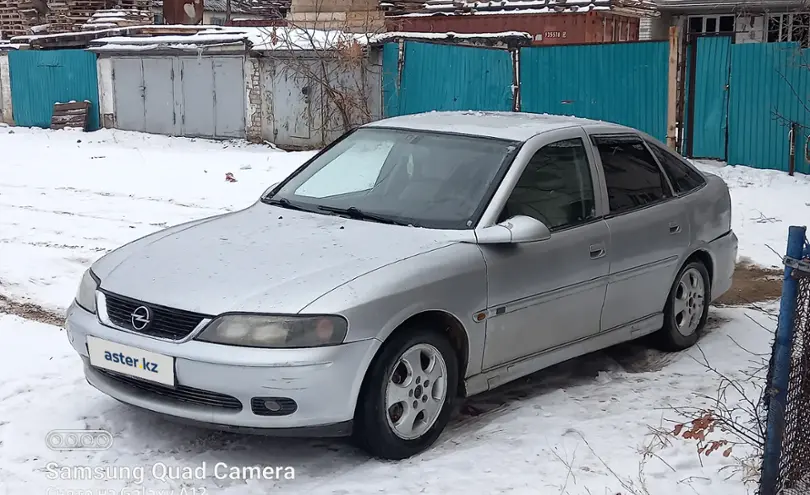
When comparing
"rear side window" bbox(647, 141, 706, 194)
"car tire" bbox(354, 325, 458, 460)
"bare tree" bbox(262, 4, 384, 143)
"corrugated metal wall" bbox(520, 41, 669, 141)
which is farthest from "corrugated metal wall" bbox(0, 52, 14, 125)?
"car tire" bbox(354, 325, 458, 460)

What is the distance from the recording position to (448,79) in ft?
55.1

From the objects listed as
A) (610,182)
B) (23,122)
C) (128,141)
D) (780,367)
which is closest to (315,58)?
(128,141)

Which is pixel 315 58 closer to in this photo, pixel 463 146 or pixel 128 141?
pixel 128 141

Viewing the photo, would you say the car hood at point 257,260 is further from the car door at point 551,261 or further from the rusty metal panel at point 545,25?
the rusty metal panel at point 545,25

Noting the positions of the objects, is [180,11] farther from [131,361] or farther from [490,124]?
[131,361]

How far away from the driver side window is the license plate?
1826 mm

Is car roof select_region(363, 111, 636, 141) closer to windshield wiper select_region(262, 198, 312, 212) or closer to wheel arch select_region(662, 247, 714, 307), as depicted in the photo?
windshield wiper select_region(262, 198, 312, 212)

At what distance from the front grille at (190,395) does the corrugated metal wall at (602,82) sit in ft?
38.8

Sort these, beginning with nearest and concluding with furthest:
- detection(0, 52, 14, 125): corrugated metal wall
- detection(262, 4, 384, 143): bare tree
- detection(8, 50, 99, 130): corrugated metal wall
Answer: detection(262, 4, 384, 143): bare tree < detection(8, 50, 99, 130): corrugated metal wall < detection(0, 52, 14, 125): corrugated metal wall

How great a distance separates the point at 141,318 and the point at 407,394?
1217mm

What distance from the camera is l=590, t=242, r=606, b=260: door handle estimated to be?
512 cm

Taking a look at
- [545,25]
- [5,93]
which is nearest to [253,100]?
[545,25]

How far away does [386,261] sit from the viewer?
4.19 m

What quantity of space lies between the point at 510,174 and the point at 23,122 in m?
23.6
